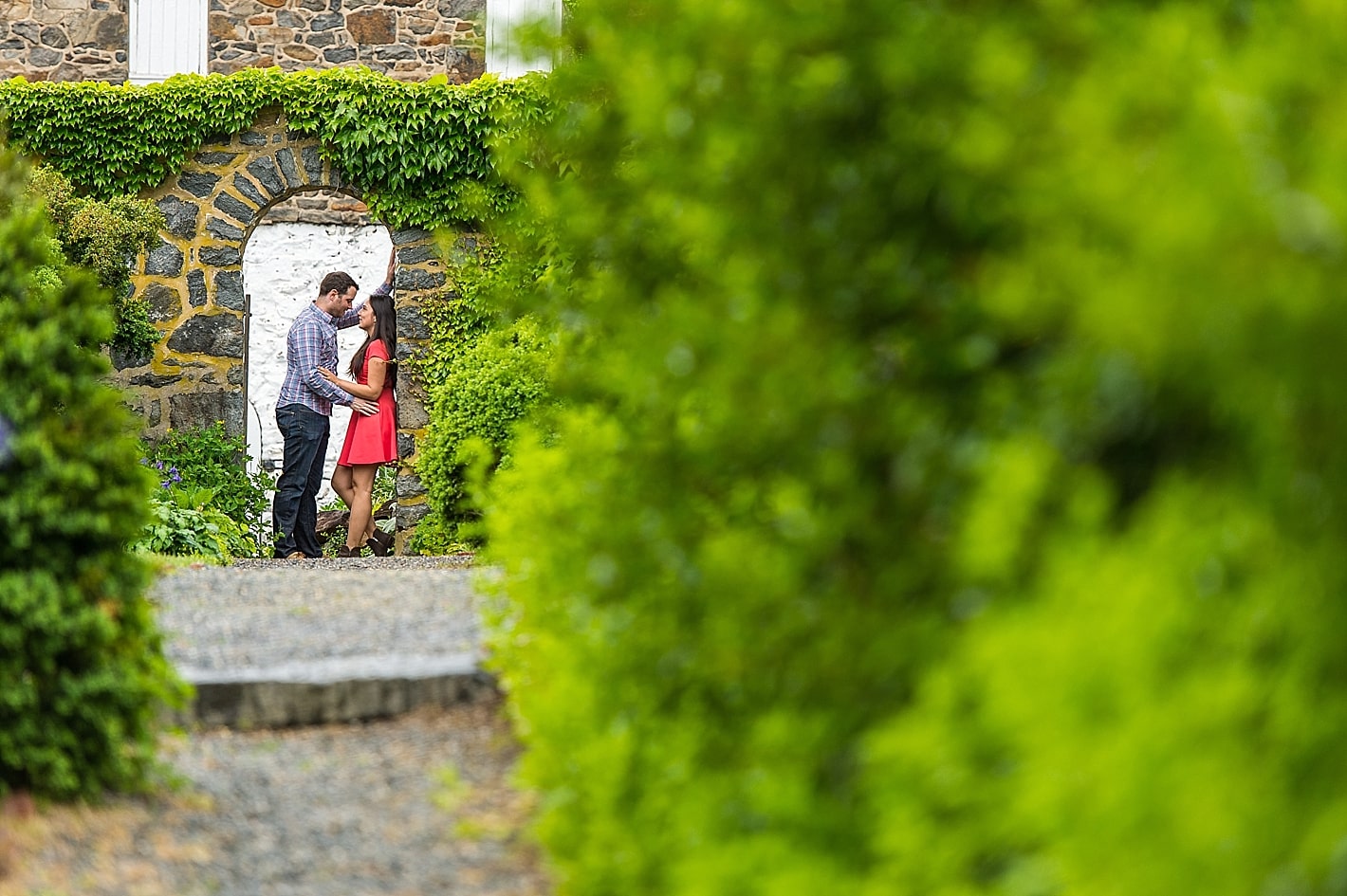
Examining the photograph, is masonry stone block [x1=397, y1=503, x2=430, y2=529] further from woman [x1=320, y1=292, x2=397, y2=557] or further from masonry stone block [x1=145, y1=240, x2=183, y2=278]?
masonry stone block [x1=145, y1=240, x2=183, y2=278]

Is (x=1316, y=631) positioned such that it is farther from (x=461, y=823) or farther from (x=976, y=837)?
(x=461, y=823)

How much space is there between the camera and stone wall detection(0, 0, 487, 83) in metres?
12.4

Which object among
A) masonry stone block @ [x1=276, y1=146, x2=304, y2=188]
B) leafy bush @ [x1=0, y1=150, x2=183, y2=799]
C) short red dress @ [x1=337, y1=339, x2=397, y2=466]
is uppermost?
masonry stone block @ [x1=276, y1=146, x2=304, y2=188]

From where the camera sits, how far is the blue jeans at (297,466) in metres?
9.61

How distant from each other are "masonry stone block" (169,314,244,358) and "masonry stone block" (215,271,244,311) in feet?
0.25

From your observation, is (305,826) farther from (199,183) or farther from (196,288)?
(199,183)

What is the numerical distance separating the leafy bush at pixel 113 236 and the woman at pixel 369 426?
1.43m

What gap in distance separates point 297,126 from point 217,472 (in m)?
2.30

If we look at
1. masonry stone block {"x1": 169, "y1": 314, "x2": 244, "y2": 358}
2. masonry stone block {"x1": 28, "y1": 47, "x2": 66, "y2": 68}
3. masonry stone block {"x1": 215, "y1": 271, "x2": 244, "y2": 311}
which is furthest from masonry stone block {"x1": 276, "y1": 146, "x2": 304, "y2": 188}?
masonry stone block {"x1": 28, "y1": 47, "x2": 66, "y2": 68}

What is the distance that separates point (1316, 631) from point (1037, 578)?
33cm

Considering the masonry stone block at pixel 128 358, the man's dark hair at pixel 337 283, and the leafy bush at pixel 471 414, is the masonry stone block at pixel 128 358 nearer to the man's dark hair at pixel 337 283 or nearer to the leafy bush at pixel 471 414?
the man's dark hair at pixel 337 283

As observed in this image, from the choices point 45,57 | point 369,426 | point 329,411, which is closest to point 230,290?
point 329,411

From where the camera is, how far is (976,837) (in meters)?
1.73

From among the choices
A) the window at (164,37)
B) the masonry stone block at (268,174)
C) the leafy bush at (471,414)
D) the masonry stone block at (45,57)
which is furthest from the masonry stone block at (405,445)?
the masonry stone block at (45,57)
